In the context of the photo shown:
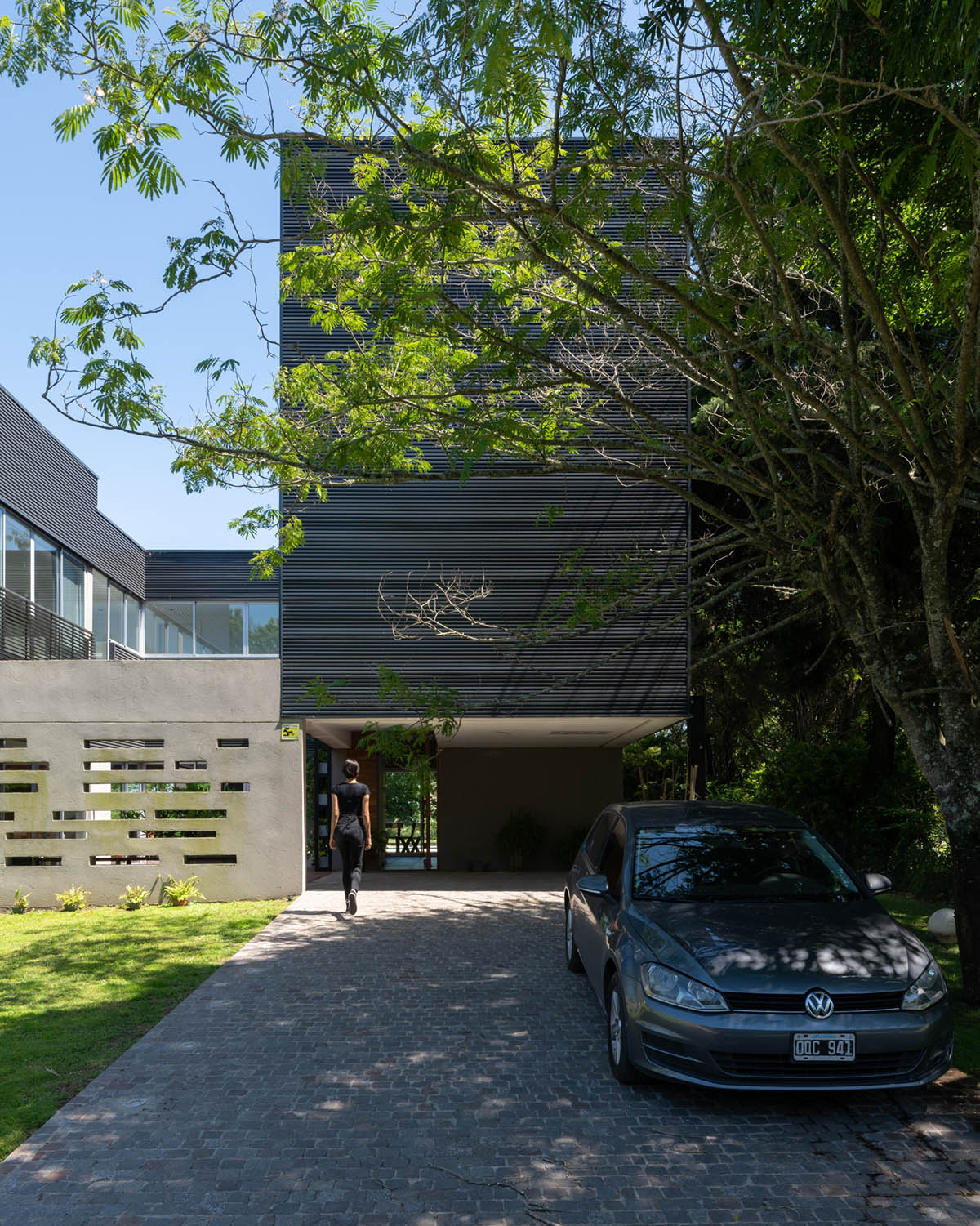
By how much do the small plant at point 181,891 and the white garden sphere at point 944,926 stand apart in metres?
8.45

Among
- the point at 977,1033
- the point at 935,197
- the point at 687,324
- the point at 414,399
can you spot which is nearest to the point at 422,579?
the point at 414,399

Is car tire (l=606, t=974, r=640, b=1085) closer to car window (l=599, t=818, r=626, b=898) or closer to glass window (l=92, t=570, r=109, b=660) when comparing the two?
car window (l=599, t=818, r=626, b=898)

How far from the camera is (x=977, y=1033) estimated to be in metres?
6.46

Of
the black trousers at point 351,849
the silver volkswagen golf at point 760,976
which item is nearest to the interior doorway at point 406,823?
the black trousers at point 351,849

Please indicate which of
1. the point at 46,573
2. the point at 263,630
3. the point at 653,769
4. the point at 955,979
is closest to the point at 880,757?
the point at 653,769

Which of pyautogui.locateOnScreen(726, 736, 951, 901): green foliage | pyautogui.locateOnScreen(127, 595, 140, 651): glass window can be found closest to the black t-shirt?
pyautogui.locateOnScreen(726, 736, 951, 901): green foliage

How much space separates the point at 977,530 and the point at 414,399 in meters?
7.81

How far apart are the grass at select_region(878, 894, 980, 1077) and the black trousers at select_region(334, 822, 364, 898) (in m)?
5.35

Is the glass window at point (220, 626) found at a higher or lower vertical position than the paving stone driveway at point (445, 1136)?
higher

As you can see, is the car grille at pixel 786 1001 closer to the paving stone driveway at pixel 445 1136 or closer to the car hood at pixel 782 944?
the car hood at pixel 782 944

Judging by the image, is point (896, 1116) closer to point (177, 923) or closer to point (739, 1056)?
point (739, 1056)

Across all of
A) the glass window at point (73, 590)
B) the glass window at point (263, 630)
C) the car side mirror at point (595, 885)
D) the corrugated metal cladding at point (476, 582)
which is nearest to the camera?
the car side mirror at point (595, 885)

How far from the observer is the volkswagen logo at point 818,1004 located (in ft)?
16.3

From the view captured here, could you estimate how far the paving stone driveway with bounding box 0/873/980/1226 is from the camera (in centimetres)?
418
